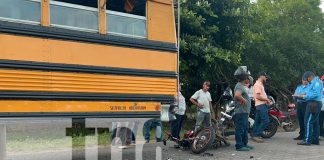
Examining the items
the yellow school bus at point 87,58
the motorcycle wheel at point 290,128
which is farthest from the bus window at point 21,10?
the motorcycle wheel at point 290,128

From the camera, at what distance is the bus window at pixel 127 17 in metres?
5.79

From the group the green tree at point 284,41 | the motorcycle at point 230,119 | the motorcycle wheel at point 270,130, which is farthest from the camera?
the green tree at point 284,41

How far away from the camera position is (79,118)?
17.6ft

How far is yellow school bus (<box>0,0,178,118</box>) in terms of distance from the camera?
16.0ft

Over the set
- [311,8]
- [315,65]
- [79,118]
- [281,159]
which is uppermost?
[311,8]

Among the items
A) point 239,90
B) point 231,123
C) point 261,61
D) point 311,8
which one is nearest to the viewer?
point 239,90

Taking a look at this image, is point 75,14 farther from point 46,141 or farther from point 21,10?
point 46,141

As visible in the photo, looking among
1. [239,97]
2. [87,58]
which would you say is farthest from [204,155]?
[87,58]

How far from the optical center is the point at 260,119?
8867mm

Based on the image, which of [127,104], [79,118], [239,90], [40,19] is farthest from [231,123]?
[40,19]

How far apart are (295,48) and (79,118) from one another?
11.0 meters

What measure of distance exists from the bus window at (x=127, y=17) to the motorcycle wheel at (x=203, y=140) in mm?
2212

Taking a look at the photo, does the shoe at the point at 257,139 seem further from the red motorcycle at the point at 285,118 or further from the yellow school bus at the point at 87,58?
the yellow school bus at the point at 87,58

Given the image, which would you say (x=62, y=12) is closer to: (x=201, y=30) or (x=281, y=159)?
(x=281, y=159)
